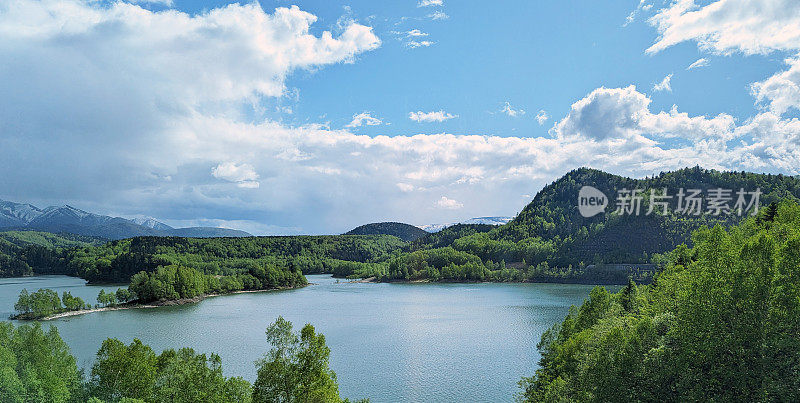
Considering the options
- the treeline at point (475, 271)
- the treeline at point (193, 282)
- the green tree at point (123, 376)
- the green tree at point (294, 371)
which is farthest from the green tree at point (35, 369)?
the treeline at point (475, 271)

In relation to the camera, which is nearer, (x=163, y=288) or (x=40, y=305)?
(x=40, y=305)

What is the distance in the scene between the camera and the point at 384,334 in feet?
186

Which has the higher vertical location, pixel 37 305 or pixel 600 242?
pixel 600 242

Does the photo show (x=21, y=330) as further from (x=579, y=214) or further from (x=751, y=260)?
(x=579, y=214)

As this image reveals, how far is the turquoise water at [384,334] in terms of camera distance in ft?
118

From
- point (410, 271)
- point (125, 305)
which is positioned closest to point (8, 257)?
point (125, 305)

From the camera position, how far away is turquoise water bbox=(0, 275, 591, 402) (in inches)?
1420

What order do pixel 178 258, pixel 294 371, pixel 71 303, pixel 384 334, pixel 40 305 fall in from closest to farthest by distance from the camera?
pixel 294 371 → pixel 384 334 → pixel 40 305 → pixel 71 303 → pixel 178 258

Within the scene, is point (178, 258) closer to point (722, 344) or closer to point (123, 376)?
point (123, 376)

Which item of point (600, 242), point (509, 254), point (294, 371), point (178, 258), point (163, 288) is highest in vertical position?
point (600, 242)

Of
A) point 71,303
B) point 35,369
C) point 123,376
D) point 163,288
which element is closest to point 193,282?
point 163,288

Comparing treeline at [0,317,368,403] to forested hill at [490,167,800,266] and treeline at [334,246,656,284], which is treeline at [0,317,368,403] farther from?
forested hill at [490,167,800,266]

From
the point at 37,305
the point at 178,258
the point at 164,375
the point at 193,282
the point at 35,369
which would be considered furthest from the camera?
the point at 178,258

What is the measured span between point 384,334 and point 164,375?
37.7 metres
